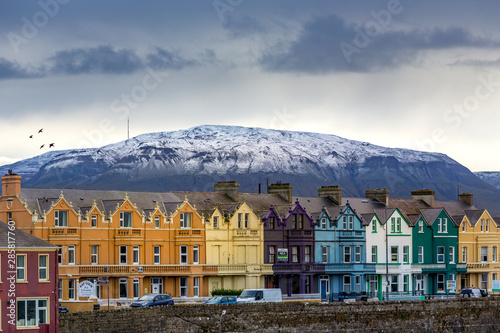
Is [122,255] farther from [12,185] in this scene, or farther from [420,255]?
[420,255]

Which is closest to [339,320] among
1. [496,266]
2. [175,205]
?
[175,205]

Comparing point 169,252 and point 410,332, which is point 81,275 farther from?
A: point 410,332

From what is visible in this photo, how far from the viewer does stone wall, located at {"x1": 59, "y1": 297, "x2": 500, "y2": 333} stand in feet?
211

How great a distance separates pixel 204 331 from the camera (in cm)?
6925

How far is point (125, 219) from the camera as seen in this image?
301ft

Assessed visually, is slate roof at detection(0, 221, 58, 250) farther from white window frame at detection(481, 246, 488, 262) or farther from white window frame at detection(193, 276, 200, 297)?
white window frame at detection(481, 246, 488, 262)

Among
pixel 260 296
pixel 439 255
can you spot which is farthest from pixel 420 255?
pixel 260 296

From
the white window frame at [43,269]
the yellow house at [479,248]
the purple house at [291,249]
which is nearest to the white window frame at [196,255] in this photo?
the purple house at [291,249]

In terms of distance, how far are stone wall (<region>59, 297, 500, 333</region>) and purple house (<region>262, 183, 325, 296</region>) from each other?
2123 centimetres

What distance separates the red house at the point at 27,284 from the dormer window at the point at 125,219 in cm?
2892

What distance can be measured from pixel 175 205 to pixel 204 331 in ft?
95.4

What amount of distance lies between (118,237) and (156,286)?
6.10 metres

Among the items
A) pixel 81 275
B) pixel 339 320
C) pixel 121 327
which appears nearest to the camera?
pixel 121 327

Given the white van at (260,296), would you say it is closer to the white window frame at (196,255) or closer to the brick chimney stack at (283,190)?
the white window frame at (196,255)
